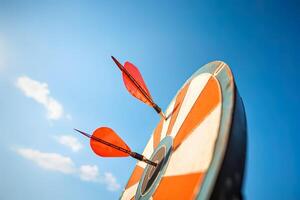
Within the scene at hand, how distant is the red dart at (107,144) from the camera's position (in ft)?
9.02

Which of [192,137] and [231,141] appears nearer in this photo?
[231,141]

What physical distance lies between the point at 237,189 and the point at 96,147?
2112 millimetres

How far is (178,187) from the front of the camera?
1.58 meters

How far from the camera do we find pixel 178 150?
1999 mm

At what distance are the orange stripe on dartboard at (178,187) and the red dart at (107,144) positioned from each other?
814 mm

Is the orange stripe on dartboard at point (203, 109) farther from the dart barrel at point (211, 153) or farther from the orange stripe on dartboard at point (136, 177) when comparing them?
the orange stripe on dartboard at point (136, 177)

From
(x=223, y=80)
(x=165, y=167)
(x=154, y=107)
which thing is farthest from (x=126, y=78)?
(x=223, y=80)

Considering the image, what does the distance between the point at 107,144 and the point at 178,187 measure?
1.38 meters

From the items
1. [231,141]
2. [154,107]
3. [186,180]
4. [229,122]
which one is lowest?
[186,180]

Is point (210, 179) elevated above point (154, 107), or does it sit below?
below

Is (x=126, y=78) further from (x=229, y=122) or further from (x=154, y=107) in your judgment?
(x=229, y=122)

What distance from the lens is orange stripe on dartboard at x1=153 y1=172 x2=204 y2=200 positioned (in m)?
1.36

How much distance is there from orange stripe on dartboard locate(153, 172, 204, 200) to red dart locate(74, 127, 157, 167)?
0.81 metres

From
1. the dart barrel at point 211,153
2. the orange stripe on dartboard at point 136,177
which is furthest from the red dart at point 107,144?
the orange stripe on dartboard at point 136,177
